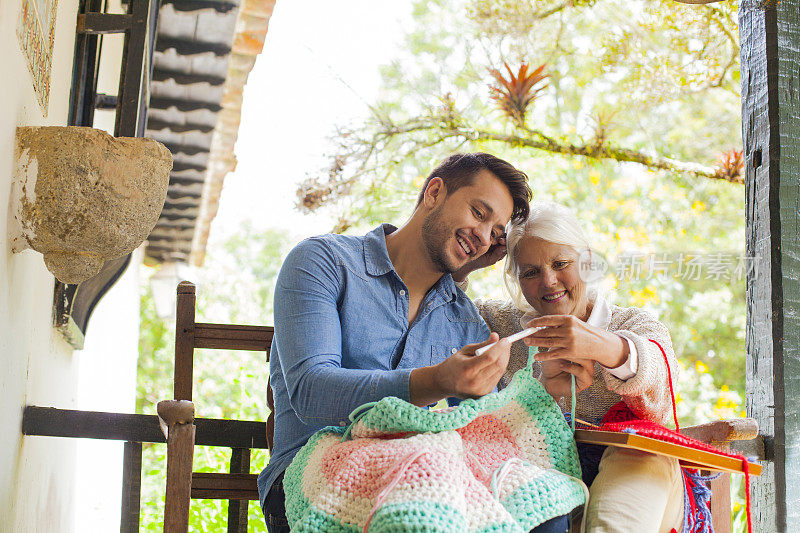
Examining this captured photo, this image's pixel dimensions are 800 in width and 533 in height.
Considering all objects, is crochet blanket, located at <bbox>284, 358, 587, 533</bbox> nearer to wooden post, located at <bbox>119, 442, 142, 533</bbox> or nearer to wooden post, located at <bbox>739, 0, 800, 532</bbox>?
wooden post, located at <bbox>119, 442, 142, 533</bbox>

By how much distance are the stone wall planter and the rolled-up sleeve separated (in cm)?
33

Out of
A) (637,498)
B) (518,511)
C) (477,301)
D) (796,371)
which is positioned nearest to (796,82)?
(796,371)

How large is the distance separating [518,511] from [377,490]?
0.23 meters

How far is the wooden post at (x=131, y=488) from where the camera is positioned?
5.55 feet

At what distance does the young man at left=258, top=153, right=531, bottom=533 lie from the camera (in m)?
1.38

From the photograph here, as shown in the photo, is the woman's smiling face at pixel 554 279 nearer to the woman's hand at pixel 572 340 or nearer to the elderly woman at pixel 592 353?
the elderly woman at pixel 592 353

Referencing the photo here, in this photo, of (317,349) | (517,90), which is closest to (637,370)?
(317,349)

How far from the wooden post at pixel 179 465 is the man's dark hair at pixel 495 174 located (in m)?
0.88

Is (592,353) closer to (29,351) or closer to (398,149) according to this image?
(29,351)

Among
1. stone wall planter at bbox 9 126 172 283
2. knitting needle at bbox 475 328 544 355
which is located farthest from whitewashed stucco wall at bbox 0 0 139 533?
knitting needle at bbox 475 328 544 355

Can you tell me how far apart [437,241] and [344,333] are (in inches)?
13.9

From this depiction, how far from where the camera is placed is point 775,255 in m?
2.06

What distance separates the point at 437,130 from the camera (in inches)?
201

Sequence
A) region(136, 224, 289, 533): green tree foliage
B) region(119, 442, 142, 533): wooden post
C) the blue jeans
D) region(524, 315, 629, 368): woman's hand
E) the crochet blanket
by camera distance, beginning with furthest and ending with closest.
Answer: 1. region(136, 224, 289, 533): green tree foliage
2. region(119, 442, 142, 533): wooden post
3. the blue jeans
4. region(524, 315, 629, 368): woman's hand
5. the crochet blanket
